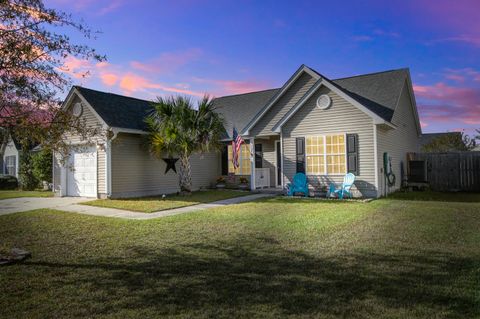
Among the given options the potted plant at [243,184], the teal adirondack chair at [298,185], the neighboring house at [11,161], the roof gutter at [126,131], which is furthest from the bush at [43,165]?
the teal adirondack chair at [298,185]

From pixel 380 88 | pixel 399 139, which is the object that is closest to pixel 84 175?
pixel 380 88

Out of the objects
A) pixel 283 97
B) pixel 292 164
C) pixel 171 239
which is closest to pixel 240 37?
pixel 283 97

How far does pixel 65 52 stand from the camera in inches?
254

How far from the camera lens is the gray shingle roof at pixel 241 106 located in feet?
64.2

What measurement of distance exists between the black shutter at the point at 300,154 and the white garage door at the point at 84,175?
29.1 ft

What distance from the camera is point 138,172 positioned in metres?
15.7

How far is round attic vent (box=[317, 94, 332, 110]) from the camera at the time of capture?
554 inches

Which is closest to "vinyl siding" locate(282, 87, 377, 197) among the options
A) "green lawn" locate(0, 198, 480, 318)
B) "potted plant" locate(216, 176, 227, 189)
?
"green lawn" locate(0, 198, 480, 318)

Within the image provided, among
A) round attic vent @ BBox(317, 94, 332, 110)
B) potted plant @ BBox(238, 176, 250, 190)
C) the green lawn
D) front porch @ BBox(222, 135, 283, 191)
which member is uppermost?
round attic vent @ BBox(317, 94, 332, 110)

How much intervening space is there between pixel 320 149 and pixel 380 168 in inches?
97.6

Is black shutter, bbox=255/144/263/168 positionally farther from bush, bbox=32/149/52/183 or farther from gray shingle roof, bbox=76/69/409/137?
bush, bbox=32/149/52/183

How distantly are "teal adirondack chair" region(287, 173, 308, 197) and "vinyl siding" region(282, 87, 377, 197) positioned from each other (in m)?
0.44

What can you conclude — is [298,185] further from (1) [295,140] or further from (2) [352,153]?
(2) [352,153]

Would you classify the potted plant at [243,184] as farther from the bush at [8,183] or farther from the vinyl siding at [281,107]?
the bush at [8,183]
